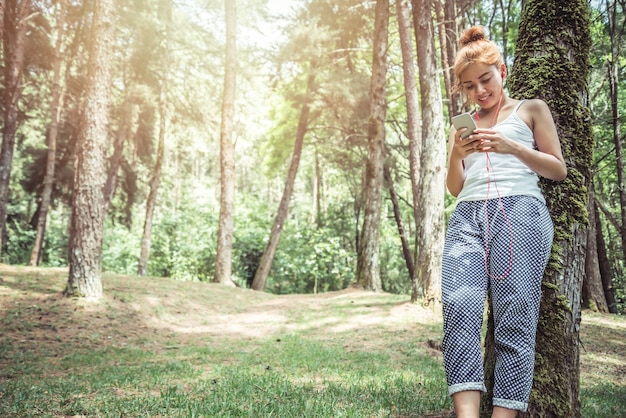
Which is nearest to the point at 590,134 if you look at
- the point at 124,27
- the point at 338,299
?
the point at 338,299

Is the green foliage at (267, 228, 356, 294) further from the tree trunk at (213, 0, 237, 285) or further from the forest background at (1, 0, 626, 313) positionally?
the tree trunk at (213, 0, 237, 285)

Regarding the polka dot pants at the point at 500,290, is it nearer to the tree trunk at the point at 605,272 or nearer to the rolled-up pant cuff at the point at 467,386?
the rolled-up pant cuff at the point at 467,386

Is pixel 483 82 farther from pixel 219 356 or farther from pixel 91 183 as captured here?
pixel 91 183

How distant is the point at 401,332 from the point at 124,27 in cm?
1300

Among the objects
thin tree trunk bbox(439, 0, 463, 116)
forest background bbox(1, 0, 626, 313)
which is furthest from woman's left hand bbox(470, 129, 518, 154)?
forest background bbox(1, 0, 626, 313)

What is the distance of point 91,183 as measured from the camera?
7801 mm

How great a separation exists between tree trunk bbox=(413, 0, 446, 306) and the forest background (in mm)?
1239

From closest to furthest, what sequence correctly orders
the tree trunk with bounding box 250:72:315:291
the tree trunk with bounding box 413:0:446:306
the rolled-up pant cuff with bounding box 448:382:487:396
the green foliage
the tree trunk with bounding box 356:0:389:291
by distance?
the rolled-up pant cuff with bounding box 448:382:487:396 → the tree trunk with bounding box 413:0:446:306 → the tree trunk with bounding box 356:0:389:291 → the tree trunk with bounding box 250:72:315:291 → the green foliage

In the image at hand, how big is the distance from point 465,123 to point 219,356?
16.0 feet

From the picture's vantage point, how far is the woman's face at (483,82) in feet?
8.00

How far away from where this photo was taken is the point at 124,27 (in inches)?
556

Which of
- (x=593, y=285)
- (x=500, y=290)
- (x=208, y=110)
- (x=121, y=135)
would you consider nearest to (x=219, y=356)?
(x=500, y=290)

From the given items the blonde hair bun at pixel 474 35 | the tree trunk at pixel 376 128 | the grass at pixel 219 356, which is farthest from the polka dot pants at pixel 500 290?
the tree trunk at pixel 376 128

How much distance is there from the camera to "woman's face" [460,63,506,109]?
244 cm
